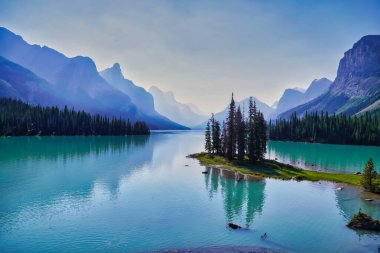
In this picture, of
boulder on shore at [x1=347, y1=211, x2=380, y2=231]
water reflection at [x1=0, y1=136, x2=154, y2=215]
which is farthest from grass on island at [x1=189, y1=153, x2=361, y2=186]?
boulder on shore at [x1=347, y1=211, x2=380, y2=231]

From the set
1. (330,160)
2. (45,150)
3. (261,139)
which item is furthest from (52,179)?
(330,160)

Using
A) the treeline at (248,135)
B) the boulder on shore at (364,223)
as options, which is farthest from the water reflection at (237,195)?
the treeline at (248,135)

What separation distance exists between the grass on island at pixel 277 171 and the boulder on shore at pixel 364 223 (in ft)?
101

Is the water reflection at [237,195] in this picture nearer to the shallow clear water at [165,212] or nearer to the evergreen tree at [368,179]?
the shallow clear water at [165,212]

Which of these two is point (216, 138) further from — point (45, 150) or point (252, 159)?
point (45, 150)

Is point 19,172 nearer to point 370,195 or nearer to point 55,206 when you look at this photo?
point 55,206

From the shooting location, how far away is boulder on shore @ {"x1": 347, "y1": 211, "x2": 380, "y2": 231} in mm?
38094

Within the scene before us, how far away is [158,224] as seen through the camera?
1555 inches

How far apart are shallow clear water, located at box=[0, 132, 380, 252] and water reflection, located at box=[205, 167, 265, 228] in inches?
6.6

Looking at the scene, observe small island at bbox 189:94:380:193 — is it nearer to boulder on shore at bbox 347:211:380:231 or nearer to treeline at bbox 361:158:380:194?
treeline at bbox 361:158:380:194

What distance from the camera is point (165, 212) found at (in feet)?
148

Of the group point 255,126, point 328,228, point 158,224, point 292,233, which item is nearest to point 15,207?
point 158,224

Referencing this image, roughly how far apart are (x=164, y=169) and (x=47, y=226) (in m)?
54.0

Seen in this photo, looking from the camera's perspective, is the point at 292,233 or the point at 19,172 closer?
the point at 292,233
